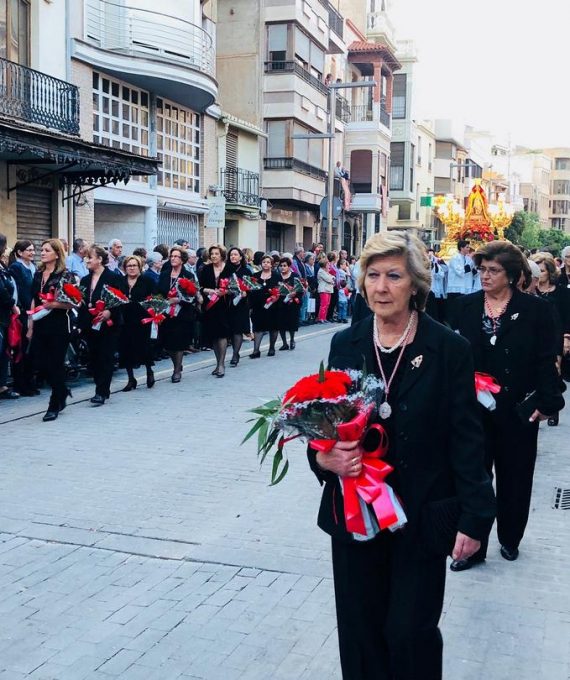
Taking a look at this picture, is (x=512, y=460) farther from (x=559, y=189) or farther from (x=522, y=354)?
(x=559, y=189)

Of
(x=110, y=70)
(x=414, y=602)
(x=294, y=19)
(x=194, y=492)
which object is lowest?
(x=194, y=492)

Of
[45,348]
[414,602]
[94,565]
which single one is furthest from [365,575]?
[45,348]

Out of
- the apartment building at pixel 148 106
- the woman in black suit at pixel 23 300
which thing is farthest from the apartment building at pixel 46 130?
the woman in black suit at pixel 23 300

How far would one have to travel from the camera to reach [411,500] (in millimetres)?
3029

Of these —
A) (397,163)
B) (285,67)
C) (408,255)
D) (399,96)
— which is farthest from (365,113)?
(408,255)

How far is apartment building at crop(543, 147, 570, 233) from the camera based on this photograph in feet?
425

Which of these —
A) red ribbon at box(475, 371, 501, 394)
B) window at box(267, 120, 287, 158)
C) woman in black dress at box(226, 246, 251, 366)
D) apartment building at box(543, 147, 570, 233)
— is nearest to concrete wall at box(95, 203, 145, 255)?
woman in black dress at box(226, 246, 251, 366)

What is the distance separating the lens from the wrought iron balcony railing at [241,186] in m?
29.4

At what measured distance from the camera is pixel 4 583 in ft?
16.0

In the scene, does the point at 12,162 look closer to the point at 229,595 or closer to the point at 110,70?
the point at 110,70

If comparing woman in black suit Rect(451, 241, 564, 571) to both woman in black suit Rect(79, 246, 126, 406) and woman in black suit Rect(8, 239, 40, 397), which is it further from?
woman in black suit Rect(8, 239, 40, 397)

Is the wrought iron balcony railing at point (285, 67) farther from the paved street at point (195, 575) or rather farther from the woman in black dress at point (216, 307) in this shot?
the paved street at point (195, 575)

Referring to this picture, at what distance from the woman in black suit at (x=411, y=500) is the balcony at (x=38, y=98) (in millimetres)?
14503

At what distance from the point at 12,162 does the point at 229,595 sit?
14.1 m
